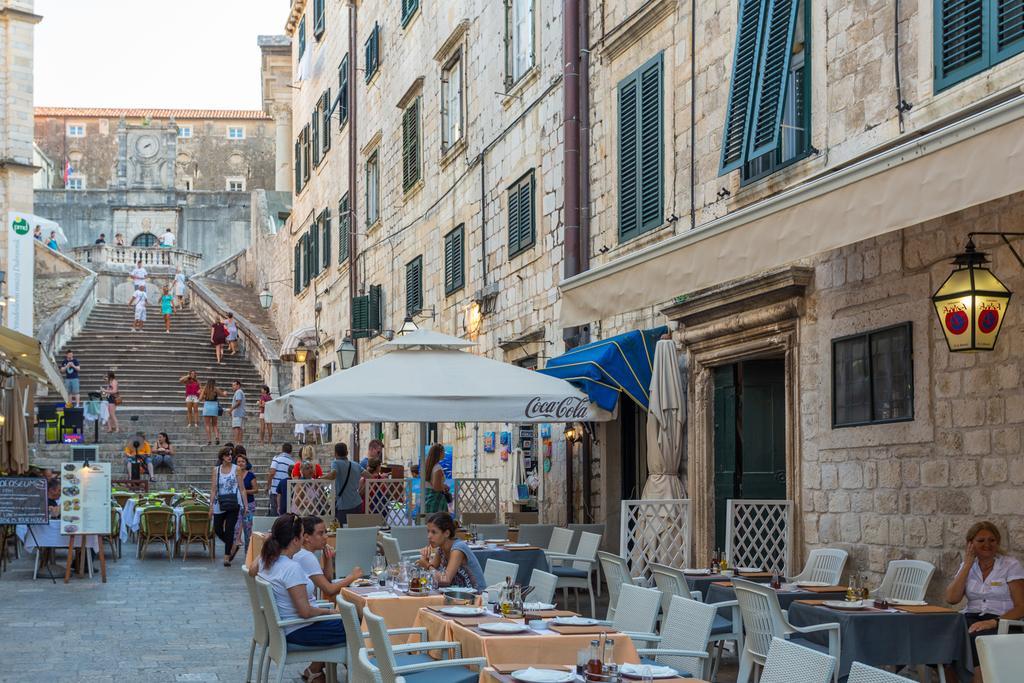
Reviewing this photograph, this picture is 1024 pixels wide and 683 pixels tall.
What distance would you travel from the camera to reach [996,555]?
8.26m

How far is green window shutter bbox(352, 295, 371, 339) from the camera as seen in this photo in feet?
87.8

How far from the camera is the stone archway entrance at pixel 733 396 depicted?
11789mm

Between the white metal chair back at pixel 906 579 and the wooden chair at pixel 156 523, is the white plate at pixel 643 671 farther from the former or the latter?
the wooden chair at pixel 156 523

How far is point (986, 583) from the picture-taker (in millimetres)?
8164

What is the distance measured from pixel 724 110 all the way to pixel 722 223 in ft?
12.7

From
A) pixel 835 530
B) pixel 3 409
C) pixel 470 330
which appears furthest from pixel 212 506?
pixel 835 530

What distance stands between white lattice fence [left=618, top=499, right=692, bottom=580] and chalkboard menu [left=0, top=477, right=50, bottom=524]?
7593 millimetres

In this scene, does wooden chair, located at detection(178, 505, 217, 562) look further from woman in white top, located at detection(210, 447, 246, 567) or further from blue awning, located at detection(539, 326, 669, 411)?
blue awning, located at detection(539, 326, 669, 411)

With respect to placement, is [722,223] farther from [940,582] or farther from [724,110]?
[724,110]

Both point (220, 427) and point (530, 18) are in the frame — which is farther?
point (220, 427)

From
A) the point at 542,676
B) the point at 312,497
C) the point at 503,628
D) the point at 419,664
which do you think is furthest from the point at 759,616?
the point at 312,497

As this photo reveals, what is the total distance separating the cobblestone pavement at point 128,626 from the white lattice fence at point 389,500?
191 cm

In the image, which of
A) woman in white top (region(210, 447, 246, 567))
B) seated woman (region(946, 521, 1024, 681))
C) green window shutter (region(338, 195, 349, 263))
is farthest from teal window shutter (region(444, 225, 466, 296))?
seated woman (region(946, 521, 1024, 681))

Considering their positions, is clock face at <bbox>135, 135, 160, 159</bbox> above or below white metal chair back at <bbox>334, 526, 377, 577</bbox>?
above
